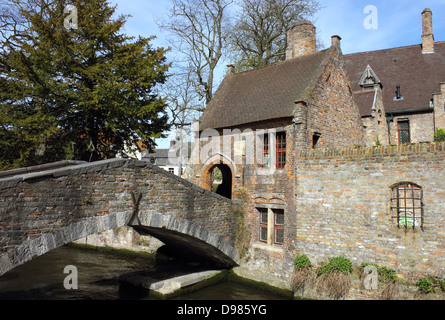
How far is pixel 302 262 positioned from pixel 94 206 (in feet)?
21.9

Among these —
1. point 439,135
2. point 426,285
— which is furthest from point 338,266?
point 439,135

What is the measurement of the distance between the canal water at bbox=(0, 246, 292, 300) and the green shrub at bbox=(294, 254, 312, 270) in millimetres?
1346

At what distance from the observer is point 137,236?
1698 cm

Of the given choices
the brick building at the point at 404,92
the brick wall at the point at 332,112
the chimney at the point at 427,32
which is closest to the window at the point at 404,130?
the brick building at the point at 404,92

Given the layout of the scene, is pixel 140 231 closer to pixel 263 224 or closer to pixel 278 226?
pixel 263 224

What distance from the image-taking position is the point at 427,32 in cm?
2244

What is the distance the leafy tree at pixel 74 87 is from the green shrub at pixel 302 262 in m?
8.84

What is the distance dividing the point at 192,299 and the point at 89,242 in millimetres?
9929

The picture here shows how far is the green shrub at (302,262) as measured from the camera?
10.7 m

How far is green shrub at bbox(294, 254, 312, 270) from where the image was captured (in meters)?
10.7

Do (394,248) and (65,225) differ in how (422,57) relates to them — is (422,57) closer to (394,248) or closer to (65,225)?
(394,248)

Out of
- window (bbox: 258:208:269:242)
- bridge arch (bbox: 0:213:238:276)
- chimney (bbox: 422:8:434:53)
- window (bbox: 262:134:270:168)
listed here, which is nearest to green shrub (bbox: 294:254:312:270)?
window (bbox: 258:208:269:242)

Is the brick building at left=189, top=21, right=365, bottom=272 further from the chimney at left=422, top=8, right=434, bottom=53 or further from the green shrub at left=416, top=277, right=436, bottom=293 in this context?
the chimney at left=422, top=8, right=434, bottom=53

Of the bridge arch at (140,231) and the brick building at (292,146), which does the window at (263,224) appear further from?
the bridge arch at (140,231)
